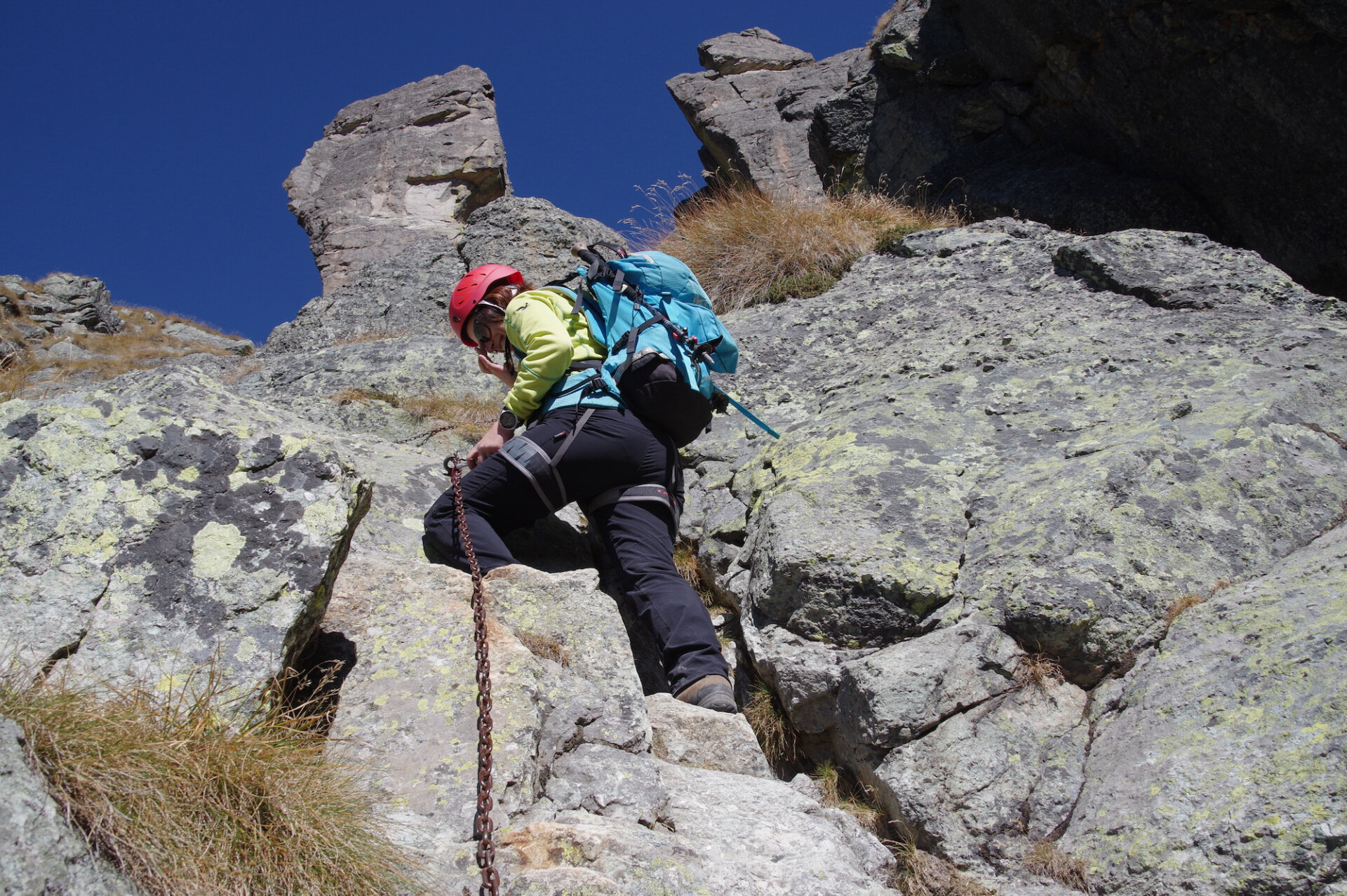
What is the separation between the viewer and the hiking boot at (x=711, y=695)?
11.9 feet

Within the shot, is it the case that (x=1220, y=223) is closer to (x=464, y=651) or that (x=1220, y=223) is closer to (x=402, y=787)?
(x=464, y=651)

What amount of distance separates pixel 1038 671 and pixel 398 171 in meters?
15.0

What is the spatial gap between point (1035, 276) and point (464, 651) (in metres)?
5.10

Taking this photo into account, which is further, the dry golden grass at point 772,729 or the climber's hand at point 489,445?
the climber's hand at point 489,445

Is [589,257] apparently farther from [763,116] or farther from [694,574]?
[763,116]

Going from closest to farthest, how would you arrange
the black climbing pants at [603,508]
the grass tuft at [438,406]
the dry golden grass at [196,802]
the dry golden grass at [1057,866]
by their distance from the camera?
the dry golden grass at [196,802], the dry golden grass at [1057,866], the black climbing pants at [603,508], the grass tuft at [438,406]

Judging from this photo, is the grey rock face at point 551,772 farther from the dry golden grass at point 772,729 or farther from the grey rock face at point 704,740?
the dry golden grass at point 772,729

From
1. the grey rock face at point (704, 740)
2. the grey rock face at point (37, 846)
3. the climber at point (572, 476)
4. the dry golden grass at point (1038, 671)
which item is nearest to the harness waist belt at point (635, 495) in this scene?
the climber at point (572, 476)

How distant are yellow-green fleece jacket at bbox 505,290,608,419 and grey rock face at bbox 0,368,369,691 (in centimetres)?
128

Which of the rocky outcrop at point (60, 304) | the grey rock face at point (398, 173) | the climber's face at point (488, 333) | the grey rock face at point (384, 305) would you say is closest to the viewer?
the climber's face at point (488, 333)

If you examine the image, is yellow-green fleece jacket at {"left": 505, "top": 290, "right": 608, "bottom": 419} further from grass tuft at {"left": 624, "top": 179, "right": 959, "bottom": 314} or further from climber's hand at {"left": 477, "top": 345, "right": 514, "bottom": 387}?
grass tuft at {"left": 624, "top": 179, "right": 959, "bottom": 314}

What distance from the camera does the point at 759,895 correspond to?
97.4 inches

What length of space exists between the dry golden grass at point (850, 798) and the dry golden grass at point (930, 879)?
0.74 ft

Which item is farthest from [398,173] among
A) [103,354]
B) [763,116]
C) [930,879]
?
[930,879]
